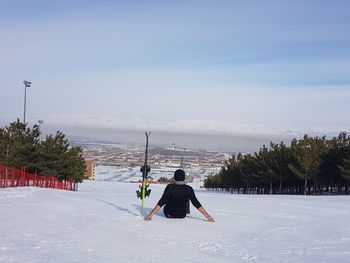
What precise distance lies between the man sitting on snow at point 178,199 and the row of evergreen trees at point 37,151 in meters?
31.9

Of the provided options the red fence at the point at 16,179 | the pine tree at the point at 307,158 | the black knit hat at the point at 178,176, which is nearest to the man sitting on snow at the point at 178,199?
the black knit hat at the point at 178,176

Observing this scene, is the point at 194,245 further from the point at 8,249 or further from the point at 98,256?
→ the point at 8,249

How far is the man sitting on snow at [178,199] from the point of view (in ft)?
32.2

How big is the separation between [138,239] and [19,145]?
3600cm

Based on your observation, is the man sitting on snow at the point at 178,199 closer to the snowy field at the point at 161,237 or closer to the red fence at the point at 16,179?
the snowy field at the point at 161,237

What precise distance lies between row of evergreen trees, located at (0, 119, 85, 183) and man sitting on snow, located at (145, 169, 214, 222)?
31.9m

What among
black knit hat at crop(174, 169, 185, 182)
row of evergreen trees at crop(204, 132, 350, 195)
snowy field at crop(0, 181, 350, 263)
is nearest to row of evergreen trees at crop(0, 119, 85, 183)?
row of evergreen trees at crop(204, 132, 350, 195)

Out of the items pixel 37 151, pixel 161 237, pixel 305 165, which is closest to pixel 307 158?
pixel 305 165

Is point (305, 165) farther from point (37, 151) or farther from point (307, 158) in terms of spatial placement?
point (37, 151)

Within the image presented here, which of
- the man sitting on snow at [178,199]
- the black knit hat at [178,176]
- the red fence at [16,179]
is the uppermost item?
the black knit hat at [178,176]

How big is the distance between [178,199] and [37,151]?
3517 cm

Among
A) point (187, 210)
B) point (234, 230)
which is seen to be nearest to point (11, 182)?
point (187, 210)

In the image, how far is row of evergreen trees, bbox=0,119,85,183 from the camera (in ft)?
134

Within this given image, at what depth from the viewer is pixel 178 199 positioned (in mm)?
10078
